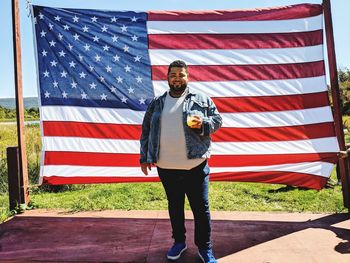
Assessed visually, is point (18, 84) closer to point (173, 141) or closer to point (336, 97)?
point (173, 141)

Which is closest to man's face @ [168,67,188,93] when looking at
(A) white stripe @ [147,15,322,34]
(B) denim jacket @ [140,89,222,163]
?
(B) denim jacket @ [140,89,222,163]

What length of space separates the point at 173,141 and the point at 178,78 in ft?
1.72

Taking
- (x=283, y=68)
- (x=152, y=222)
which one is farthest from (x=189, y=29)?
(x=152, y=222)

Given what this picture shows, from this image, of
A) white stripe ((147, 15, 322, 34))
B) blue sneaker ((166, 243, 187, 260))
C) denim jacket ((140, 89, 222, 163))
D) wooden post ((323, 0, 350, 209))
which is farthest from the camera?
white stripe ((147, 15, 322, 34))

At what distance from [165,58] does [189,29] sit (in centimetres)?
49

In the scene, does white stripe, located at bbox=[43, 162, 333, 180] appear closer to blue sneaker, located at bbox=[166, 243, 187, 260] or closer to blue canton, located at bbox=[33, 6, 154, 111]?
blue canton, located at bbox=[33, 6, 154, 111]

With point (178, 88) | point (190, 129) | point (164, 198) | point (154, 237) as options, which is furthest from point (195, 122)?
point (164, 198)

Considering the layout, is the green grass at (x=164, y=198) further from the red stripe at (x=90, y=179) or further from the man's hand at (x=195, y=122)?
the man's hand at (x=195, y=122)

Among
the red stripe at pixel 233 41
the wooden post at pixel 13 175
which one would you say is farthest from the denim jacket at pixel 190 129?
the wooden post at pixel 13 175

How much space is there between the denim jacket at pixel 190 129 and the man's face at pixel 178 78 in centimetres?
10

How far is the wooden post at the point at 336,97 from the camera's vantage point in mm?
4184

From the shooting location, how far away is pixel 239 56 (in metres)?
4.41

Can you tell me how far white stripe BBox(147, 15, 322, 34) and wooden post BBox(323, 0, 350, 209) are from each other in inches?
6.5

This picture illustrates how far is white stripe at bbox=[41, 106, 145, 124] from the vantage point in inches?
171
